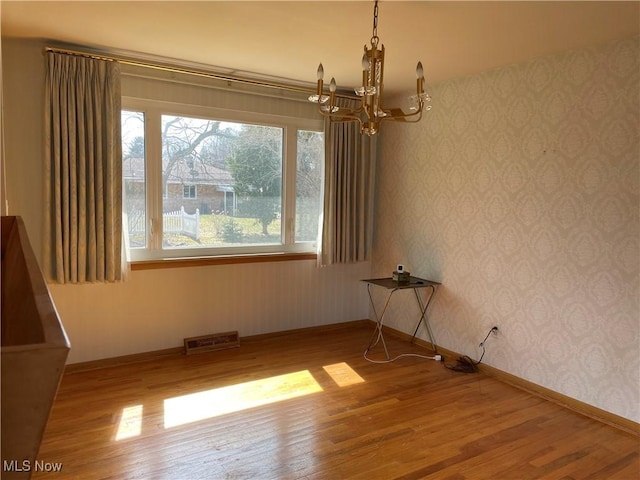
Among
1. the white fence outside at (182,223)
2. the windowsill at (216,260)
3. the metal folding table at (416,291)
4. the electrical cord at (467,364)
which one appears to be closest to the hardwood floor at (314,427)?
the electrical cord at (467,364)

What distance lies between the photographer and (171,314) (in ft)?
12.3

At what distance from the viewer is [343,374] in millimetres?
3441

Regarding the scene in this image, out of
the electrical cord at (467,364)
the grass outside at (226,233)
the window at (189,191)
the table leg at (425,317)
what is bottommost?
the electrical cord at (467,364)

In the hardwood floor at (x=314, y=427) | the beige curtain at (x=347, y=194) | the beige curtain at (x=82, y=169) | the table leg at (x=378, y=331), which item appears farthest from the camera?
the beige curtain at (x=347, y=194)

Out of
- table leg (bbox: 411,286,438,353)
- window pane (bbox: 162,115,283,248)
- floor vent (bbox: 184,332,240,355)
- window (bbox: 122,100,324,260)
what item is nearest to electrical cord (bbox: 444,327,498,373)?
table leg (bbox: 411,286,438,353)

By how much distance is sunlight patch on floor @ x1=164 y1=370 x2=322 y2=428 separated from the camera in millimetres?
2734

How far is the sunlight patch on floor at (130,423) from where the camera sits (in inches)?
98.1

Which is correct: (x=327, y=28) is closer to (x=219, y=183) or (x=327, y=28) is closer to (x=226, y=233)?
(x=219, y=183)

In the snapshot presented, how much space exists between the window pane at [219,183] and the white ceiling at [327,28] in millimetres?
661

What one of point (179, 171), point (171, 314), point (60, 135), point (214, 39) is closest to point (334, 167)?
point (179, 171)

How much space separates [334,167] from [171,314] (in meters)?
1.97

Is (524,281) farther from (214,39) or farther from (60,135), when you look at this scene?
(60,135)

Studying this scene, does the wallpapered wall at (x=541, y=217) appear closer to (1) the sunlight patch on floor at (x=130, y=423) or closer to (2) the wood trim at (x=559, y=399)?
(2) the wood trim at (x=559, y=399)

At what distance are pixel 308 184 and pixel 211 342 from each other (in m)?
1.73
